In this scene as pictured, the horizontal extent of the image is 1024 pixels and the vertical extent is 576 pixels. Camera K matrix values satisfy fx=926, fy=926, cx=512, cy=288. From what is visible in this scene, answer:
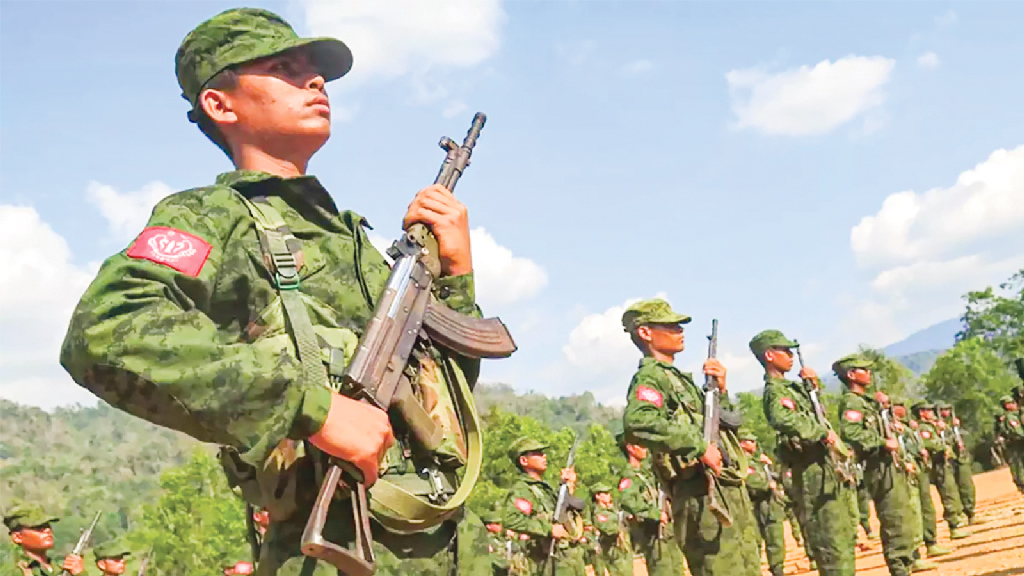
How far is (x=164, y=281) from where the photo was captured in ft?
6.37

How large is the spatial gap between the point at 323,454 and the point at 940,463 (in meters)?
18.6

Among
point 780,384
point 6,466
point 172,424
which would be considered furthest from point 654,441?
point 6,466

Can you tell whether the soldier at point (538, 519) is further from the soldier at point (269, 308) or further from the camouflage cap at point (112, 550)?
the soldier at point (269, 308)

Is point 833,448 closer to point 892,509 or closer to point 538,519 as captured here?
point 892,509

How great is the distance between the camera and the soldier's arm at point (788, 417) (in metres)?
9.25

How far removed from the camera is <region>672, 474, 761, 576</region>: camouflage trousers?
21.9 feet

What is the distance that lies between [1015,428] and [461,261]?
20.3 metres

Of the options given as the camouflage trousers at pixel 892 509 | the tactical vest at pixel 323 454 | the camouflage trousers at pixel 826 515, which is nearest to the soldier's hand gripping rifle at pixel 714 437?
the camouflage trousers at pixel 826 515

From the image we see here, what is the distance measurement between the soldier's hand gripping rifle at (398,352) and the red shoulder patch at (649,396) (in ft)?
13.6

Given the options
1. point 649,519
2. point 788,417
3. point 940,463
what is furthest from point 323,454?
point 940,463

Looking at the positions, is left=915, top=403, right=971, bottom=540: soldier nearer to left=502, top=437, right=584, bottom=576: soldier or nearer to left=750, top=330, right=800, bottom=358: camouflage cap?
left=502, top=437, right=584, bottom=576: soldier

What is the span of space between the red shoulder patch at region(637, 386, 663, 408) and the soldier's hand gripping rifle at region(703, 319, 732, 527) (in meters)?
0.47

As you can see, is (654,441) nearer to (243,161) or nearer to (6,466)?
(243,161)

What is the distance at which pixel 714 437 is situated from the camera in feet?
23.0
